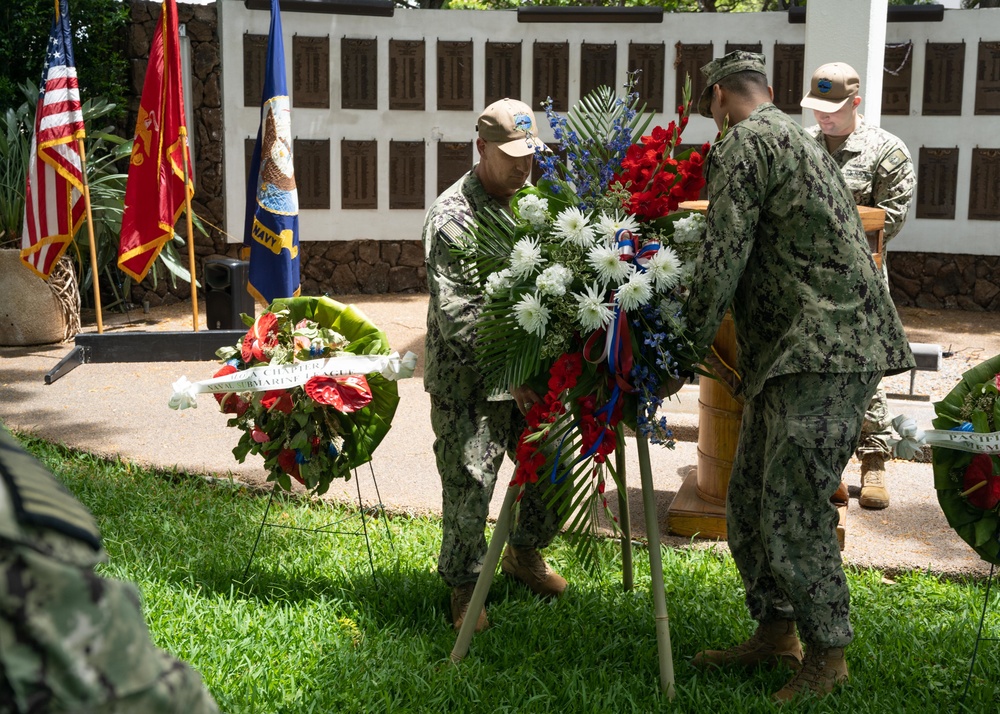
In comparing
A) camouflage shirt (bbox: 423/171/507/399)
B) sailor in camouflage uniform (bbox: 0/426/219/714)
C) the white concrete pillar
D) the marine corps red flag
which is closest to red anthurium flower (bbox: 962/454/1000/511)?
camouflage shirt (bbox: 423/171/507/399)

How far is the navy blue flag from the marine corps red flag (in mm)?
650

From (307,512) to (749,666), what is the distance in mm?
2318

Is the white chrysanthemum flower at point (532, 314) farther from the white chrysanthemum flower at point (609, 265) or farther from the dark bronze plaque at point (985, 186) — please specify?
the dark bronze plaque at point (985, 186)

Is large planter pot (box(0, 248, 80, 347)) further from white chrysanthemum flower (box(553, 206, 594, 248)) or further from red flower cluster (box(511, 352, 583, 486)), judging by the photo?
white chrysanthemum flower (box(553, 206, 594, 248))

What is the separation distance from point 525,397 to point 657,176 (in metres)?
0.78

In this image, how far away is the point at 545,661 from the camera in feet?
11.3

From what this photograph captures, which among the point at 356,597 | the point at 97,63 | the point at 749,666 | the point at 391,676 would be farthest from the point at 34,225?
the point at 749,666

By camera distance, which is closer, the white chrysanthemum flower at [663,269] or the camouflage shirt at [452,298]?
the white chrysanthemum flower at [663,269]

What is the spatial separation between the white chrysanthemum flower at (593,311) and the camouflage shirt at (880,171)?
3026 mm

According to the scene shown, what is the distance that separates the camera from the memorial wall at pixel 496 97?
413 inches

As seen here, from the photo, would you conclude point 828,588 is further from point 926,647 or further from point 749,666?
point 926,647

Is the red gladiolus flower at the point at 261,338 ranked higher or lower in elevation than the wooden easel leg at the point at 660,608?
higher

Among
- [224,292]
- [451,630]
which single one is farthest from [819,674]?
[224,292]

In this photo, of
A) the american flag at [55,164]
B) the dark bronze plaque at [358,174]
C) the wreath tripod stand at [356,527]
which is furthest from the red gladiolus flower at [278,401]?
the dark bronze plaque at [358,174]
